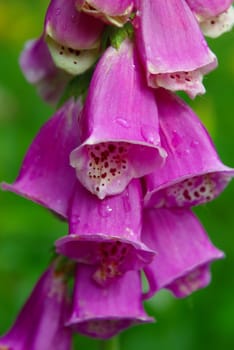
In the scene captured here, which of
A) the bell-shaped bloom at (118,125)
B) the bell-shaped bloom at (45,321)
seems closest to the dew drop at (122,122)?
the bell-shaped bloom at (118,125)

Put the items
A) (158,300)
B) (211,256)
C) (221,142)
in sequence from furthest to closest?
(221,142) → (158,300) → (211,256)

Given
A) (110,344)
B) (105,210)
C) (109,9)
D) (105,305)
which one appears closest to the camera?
(109,9)

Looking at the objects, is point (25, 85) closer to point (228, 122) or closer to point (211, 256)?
point (228, 122)

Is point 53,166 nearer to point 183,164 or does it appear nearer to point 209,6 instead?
point 183,164

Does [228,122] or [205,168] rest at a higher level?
[205,168]

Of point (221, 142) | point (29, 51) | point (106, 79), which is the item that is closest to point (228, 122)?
point (221, 142)

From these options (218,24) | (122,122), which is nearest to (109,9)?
(122,122)
